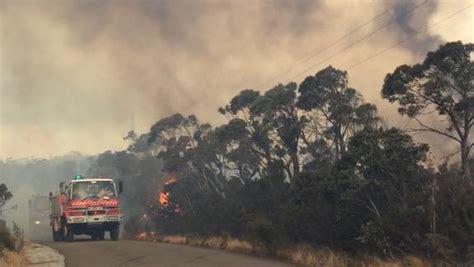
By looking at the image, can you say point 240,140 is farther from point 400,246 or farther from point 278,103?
point 400,246

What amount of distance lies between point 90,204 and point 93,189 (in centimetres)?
77

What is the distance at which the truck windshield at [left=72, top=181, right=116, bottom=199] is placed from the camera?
2745cm

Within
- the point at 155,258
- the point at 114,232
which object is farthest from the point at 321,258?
the point at 114,232

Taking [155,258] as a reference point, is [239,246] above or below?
below

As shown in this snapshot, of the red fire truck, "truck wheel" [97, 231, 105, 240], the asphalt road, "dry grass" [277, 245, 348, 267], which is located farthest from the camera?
"truck wheel" [97, 231, 105, 240]

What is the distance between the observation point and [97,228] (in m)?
28.8

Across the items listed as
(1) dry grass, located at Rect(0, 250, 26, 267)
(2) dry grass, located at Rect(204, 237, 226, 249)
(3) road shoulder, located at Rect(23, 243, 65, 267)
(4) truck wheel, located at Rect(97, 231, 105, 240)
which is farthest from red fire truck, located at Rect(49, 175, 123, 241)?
(1) dry grass, located at Rect(0, 250, 26, 267)

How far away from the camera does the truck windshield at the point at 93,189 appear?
27453 mm

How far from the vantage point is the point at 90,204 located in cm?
2744

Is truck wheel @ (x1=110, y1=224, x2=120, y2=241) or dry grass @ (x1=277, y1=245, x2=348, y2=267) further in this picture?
truck wheel @ (x1=110, y1=224, x2=120, y2=241)

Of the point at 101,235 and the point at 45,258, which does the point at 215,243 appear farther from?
the point at 101,235

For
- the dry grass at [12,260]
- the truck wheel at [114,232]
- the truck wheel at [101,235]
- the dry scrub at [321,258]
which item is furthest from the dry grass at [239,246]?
the truck wheel at [101,235]

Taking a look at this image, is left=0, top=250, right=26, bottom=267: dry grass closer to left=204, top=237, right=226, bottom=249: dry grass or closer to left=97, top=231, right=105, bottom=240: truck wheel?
left=204, top=237, right=226, bottom=249: dry grass

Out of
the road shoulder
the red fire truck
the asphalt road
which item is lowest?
the asphalt road
